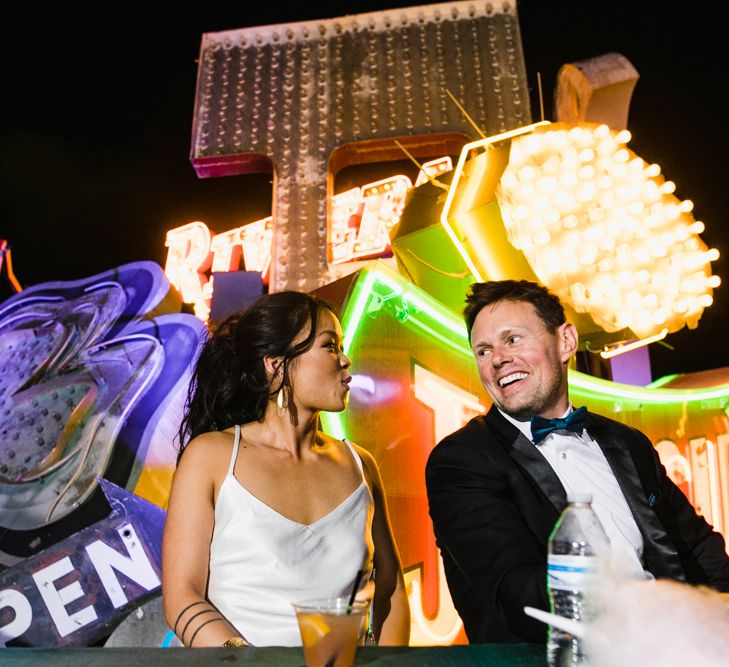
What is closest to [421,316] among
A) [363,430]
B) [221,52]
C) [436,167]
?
[363,430]

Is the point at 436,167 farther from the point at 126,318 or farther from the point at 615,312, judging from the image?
the point at 126,318

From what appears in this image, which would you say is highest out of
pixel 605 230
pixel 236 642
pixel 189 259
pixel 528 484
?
pixel 189 259

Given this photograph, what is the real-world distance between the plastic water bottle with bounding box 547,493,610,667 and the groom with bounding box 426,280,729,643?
231 mm

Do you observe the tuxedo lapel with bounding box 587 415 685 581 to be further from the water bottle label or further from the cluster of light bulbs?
the cluster of light bulbs

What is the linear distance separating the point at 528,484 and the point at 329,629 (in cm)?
127

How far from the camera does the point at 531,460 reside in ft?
7.72

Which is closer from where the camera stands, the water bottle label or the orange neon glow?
the water bottle label

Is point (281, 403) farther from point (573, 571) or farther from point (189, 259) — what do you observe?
point (189, 259)

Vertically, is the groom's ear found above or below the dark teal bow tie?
above

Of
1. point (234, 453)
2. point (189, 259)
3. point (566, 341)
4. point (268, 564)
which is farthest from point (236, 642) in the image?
point (189, 259)

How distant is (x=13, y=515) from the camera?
4.32 m

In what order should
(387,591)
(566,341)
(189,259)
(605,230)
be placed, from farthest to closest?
(189,259) → (605,230) → (566,341) → (387,591)

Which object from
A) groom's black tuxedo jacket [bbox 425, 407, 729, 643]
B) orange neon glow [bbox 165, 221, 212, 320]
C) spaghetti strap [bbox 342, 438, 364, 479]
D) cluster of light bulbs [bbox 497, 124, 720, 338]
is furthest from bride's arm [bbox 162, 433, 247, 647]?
orange neon glow [bbox 165, 221, 212, 320]

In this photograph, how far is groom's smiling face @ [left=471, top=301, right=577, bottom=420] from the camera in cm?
260
